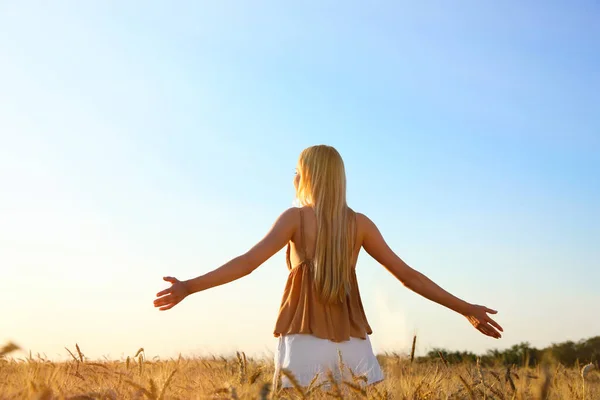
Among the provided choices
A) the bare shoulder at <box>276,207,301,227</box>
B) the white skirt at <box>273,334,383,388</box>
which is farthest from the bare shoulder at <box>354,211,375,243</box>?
the white skirt at <box>273,334,383,388</box>

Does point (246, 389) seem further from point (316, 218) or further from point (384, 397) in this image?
point (316, 218)

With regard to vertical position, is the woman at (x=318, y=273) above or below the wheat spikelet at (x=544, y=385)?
above

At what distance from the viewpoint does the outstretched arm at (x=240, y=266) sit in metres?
5.20

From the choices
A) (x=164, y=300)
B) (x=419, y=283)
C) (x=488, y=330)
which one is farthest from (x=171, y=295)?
(x=488, y=330)

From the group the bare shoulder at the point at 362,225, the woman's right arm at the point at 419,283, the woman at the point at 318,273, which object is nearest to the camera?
the woman at the point at 318,273

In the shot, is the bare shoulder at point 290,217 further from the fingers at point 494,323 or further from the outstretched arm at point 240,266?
the fingers at point 494,323

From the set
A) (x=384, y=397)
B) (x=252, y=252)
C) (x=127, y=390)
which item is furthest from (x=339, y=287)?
(x=384, y=397)

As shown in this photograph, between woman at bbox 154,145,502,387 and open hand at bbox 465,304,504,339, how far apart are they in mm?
1059

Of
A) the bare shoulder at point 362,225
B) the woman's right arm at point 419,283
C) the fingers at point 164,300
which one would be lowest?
the fingers at point 164,300

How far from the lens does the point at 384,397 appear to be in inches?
115

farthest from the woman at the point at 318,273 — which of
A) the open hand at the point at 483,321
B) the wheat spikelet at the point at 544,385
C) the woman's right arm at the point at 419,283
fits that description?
the wheat spikelet at the point at 544,385

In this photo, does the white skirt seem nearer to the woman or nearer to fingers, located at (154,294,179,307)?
the woman

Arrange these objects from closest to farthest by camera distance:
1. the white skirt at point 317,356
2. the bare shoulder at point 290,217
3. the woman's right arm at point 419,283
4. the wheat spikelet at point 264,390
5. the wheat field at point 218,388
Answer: the wheat spikelet at point 264,390 < the wheat field at point 218,388 < the white skirt at point 317,356 < the bare shoulder at point 290,217 < the woman's right arm at point 419,283

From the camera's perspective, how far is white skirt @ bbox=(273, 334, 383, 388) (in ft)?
18.0
